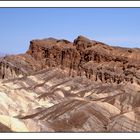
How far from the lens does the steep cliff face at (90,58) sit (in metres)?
96.4

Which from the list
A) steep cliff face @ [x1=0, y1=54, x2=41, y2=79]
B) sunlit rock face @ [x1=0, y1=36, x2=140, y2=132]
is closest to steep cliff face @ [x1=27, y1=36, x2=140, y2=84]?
sunlit rock face @ [x1=0, y1=36, x2=140, y2=132]

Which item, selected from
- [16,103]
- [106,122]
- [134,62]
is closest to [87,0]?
[106,122]

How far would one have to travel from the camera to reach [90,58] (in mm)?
110375

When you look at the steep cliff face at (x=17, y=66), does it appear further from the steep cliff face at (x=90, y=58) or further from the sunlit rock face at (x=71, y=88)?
the steep cliff face at (x=90, y=58)

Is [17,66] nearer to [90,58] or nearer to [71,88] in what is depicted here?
[90,58]

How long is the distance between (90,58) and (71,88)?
26804 millimetres

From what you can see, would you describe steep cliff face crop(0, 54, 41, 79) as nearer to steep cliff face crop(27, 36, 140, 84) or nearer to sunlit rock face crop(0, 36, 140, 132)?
sunlit rock face crop(0, 36, 140, 132)

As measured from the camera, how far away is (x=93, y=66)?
104375mm

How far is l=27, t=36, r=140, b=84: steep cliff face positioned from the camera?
96.4 meters

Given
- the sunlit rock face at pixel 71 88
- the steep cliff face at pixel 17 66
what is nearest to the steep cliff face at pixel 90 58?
the sunlit rock face at pixel 71 88

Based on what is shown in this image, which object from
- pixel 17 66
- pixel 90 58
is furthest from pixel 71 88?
pixel 90 58

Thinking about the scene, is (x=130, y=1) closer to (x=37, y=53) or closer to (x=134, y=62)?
(x=134, y=62)

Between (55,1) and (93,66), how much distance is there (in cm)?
8526

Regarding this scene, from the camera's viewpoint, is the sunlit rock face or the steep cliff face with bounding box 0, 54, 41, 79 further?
the steep cliff face with bounding box 0, 54, 41, 79
